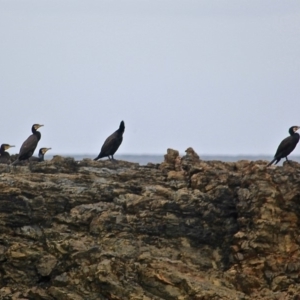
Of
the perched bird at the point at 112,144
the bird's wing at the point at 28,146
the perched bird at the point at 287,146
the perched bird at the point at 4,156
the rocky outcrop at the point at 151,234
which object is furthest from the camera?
the perched bird at the point at 4,156

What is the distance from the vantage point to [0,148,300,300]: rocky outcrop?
68.0 feet

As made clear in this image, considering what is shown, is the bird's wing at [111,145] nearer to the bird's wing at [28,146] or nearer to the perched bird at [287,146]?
the bird's wing at [28,146]

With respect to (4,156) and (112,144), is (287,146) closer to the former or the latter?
(112,144)

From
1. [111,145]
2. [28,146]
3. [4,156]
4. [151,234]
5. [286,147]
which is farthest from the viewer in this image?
[4,156]

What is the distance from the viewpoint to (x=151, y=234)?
22.1 metres

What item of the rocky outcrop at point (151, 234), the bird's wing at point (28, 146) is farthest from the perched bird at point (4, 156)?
the rocky outcrop at point (151, 234)

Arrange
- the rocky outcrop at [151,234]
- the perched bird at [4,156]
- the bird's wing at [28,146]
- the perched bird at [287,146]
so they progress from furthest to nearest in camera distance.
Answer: the perched bird at [4,156], the bird's wing at [28,146], the perched bird at [287,146], the rocky outcrop at [151,234]

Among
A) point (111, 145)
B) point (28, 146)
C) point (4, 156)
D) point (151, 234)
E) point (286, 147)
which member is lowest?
point (151, 234)

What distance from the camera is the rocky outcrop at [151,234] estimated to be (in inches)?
816

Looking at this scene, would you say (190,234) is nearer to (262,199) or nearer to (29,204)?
(262,199)

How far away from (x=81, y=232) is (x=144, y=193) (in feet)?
6.15

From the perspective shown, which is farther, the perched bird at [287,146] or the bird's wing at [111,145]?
the bird's wing at [111,145]

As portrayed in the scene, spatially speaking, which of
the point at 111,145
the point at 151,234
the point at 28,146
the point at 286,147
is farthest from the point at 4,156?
the point at 286,147

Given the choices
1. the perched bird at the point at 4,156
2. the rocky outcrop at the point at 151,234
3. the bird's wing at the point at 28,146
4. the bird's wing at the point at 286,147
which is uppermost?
the bird's wing at the point at 286,147
